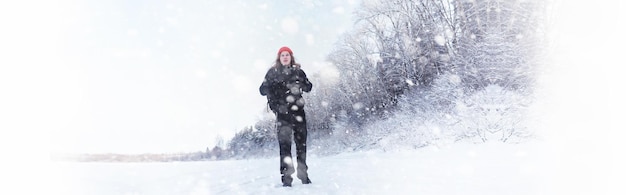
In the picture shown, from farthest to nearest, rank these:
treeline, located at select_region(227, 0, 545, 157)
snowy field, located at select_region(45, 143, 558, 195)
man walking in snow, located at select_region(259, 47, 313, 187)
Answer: treeline, located at select_region(227, 0, 545, 157) → man walking in snow, located at select_region(259, 47, 313, 187) → snowy field, located at select_region(45, 143, 558, 195)

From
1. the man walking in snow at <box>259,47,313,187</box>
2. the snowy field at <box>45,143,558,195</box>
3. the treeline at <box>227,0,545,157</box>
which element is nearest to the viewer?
the snowy field at <box>45,143,558,195</box>

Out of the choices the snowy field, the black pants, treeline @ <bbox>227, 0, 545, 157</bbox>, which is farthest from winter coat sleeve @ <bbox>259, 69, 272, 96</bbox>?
treeline @ <bbox>227, 0, 545, 157</bbox>

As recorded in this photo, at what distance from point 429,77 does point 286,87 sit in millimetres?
14691

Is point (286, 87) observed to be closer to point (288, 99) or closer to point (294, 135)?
point (288, 99)

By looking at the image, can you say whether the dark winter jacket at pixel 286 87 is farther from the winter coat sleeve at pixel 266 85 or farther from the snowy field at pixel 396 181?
the snowy field at pixel 396 181

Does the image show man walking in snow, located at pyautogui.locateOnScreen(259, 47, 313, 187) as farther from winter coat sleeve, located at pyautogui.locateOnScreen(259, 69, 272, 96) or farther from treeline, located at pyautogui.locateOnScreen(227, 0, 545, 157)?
treeline, located at pyautogui.locateOnScreen(227, 0, 545, 157)

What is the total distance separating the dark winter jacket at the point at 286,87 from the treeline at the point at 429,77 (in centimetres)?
590

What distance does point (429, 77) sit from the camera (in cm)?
1889

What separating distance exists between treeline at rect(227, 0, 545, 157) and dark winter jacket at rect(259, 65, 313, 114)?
232 inches

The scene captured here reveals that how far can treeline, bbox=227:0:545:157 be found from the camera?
449 inches

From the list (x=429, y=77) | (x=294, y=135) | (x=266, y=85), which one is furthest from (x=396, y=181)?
(x=429, y=77)

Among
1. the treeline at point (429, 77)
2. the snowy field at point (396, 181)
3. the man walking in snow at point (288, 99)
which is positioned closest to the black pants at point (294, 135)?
the man walking in snow at point (288, 99)

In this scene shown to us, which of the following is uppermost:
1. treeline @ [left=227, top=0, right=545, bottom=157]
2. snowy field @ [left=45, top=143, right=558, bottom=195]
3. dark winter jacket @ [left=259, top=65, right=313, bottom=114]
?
treeline @ [left=227, top=0, right=545, bottom=157]

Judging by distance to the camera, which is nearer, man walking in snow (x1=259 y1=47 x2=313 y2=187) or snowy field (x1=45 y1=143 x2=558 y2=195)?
snowy field (x1=45 y1=143 x2=558 y2=195)
